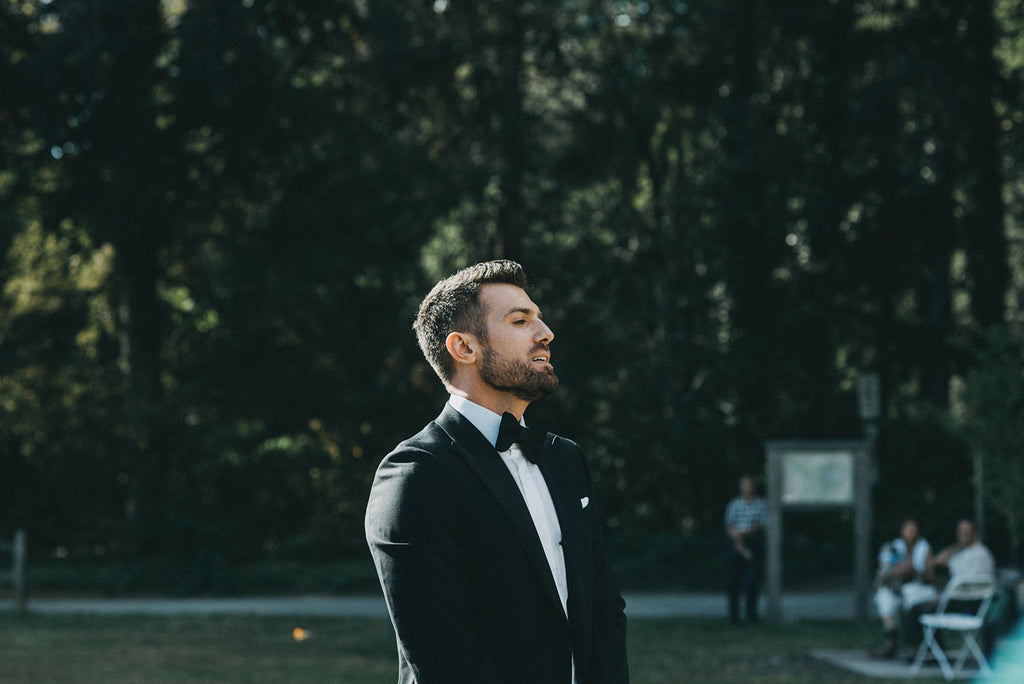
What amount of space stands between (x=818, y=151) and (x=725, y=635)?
11.8 metres

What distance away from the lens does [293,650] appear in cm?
1534

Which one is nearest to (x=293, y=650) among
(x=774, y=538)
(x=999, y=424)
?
(x=774, y=538)

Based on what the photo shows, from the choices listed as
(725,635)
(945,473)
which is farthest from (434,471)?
(945,473)

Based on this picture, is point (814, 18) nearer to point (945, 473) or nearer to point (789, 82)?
point (789, 82)

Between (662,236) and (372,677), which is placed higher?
(662,236)

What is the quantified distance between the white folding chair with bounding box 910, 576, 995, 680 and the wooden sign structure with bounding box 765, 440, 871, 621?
4980 millimetres

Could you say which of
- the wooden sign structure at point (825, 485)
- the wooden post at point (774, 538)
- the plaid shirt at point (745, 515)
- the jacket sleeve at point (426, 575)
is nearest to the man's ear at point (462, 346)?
the jacket sleeve at point (426, 575)

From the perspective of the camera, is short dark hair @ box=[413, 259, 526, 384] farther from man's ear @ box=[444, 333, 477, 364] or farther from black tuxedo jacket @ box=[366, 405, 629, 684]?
black tuxedo jacket @ box=[366, 405, 629, 684]

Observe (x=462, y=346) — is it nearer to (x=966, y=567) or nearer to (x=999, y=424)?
(x=966, y=567)

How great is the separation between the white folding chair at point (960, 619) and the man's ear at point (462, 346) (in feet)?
36.6

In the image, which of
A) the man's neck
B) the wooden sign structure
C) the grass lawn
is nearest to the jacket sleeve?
the man's neck

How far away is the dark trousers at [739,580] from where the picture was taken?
1831cm

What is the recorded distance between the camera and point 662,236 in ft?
94.6

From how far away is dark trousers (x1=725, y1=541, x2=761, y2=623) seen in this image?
18.3 meters
